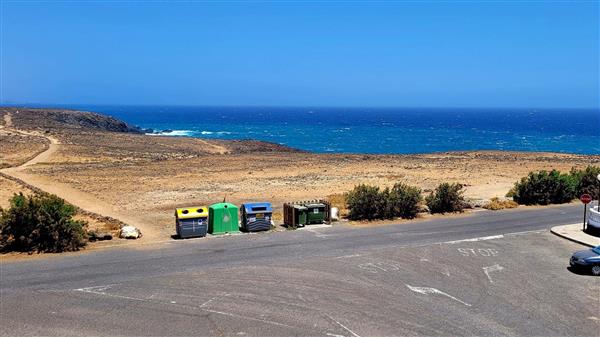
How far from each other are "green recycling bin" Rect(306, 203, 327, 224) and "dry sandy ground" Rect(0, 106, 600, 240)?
5.72 meters

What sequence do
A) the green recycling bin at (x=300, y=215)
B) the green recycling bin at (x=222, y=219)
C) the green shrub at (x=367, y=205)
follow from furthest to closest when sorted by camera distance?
the green shrub at (x=367, y=205) → the green recycling bin at (x=300, y=215) → the green recycling bin at (x=222, y=219)

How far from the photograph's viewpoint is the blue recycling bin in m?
23.2

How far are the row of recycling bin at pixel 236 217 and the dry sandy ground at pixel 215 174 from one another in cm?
177

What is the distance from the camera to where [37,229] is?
65.5 feet

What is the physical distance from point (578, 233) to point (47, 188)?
105 feet

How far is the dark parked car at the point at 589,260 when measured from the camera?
17.9 m

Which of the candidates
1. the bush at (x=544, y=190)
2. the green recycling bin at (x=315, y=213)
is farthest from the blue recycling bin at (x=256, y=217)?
the bush at (x=544, y=190)

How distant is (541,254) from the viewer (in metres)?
20.6

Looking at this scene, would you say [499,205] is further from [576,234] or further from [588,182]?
[588,182]

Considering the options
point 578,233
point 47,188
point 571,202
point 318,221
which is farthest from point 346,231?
point 47,188

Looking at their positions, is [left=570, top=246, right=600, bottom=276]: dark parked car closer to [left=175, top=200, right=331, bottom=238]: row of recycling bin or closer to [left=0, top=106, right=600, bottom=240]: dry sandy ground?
[left=175, top=200, right=331, bottom=238]: row of recycling bin

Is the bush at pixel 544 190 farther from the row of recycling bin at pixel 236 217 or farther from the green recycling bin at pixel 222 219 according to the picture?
the green recycling bin at pixel 222 219

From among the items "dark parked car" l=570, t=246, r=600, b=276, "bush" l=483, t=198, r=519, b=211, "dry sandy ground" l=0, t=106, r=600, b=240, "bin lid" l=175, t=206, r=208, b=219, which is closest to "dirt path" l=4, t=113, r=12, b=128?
"dry sandy ground" l=0, t=106, r=600, b=240

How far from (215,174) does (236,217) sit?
25158 mm
